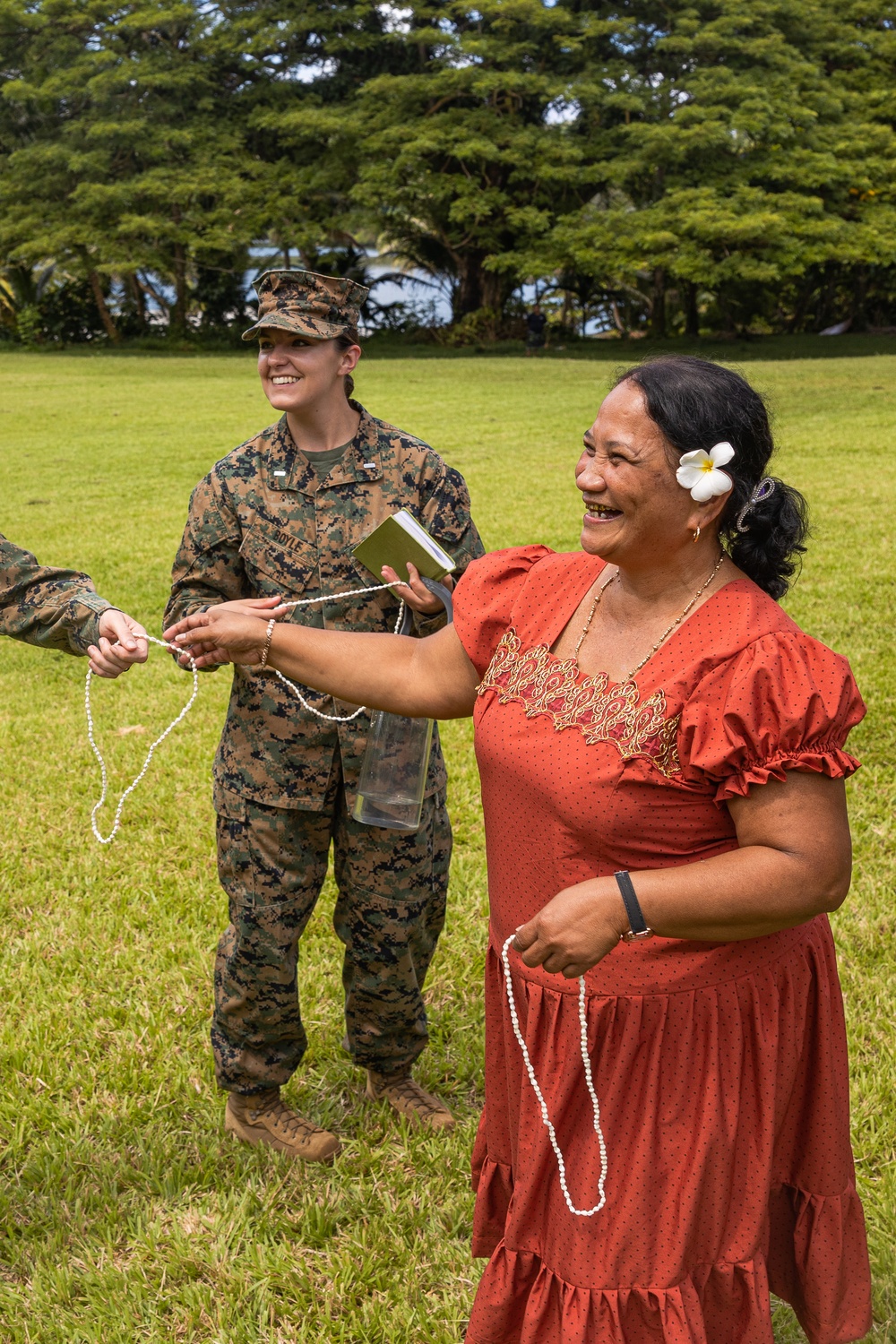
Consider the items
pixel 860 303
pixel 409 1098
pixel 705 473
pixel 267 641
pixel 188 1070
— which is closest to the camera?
pixel 705 473

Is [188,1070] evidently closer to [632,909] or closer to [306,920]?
[306,920]

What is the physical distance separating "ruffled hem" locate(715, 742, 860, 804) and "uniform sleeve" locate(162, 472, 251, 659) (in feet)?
5.49

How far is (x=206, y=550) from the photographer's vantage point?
10.9 feet

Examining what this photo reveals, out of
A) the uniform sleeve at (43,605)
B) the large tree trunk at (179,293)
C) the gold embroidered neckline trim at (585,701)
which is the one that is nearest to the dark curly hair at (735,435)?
the gold embroidered neckline trim at (585,701)

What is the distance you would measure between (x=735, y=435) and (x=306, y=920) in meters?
1.86

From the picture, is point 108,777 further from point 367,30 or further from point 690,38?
point 367,30

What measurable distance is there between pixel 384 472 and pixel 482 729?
4.02 feet

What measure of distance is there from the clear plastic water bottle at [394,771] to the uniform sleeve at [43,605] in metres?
0.76

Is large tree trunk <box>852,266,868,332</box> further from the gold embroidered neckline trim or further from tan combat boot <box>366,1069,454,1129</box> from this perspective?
the gold embroidered neckline trim

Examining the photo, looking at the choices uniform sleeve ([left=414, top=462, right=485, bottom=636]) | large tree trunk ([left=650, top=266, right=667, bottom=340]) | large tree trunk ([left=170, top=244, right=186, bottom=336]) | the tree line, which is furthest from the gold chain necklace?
large tree trunk ([left=170, top=244, right=186, bottom=336])

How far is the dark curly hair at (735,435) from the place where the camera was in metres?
2.18

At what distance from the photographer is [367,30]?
113 ft

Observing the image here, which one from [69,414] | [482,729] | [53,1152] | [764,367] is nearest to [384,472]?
[482,729]

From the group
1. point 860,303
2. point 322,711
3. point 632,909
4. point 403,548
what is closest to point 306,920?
point 322,711
